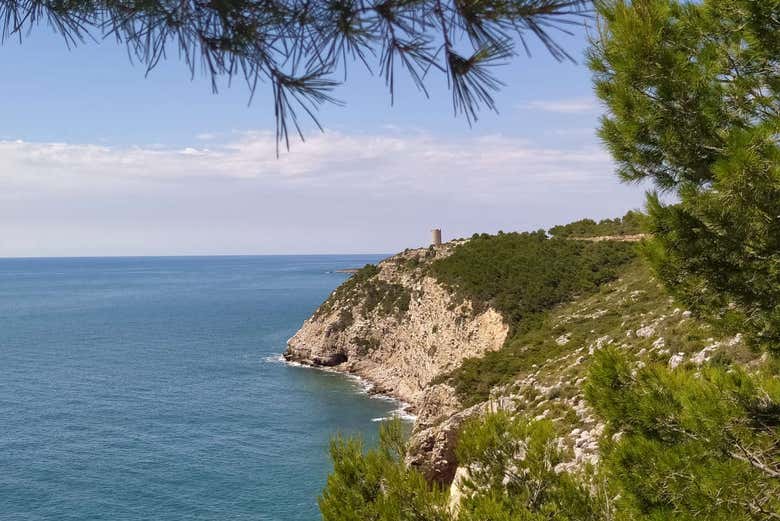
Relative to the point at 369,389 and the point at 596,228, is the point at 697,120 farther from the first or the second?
the point at 596,228

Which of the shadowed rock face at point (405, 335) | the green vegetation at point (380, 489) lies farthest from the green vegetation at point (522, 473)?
the shadowed rock face at point (405, 335)

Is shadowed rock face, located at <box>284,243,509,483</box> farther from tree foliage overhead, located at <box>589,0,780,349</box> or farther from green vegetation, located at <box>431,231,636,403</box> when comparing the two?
tree foliage overhead, located at <box>589,0,780,349</box>

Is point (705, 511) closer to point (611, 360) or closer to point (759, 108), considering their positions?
point (611, 360)

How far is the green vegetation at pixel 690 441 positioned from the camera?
7797 mm

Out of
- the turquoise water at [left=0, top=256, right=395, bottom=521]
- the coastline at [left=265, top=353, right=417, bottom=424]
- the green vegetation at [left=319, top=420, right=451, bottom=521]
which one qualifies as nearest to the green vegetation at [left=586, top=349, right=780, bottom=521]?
the green vegetation at [left=319, top=420, right=451, bottom=521]

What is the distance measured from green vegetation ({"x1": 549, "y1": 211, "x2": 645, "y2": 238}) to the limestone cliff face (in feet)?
37.5

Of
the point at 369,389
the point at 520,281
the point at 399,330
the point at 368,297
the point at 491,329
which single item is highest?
the point at 520,281

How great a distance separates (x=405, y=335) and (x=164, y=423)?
22.7m

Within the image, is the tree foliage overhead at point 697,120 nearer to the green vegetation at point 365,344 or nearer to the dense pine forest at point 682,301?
the dense pine forest at point 682,301

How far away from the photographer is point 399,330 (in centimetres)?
5716

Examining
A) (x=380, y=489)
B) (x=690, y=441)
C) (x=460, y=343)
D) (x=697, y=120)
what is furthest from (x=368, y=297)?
(x=697, y=120)

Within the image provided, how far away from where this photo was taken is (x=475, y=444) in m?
10.4

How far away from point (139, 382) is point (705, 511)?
5358cm

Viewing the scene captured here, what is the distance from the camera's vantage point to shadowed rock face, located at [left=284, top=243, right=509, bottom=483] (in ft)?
148
